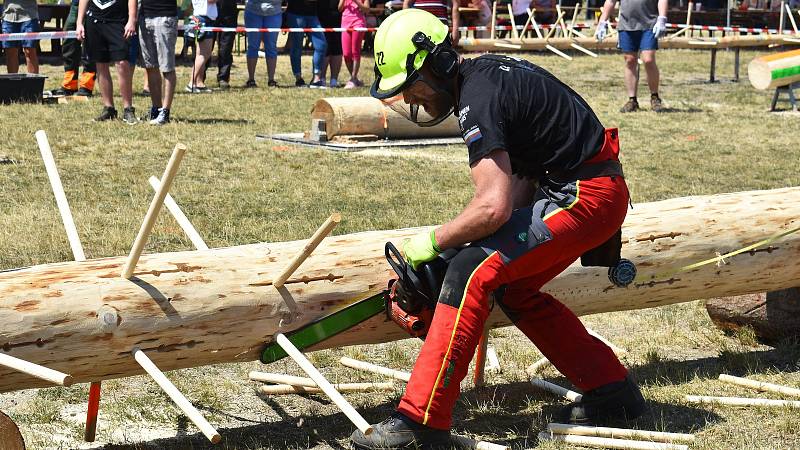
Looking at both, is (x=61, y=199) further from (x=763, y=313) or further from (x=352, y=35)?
(x=352, y=35)

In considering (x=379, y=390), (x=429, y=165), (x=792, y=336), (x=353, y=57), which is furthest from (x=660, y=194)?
(x=353, y=57)

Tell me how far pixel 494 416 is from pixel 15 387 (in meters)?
1.97

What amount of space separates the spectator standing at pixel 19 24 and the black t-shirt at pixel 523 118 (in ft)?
38.6

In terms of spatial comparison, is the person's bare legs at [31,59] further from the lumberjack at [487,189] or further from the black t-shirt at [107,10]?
the lumberjack at [487,189]

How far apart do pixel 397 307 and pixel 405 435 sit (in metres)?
0.53

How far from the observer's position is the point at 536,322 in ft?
14.8

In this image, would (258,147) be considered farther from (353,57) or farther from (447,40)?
(447,40)

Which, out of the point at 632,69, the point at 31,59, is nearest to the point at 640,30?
the point at 632,69

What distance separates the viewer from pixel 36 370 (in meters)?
3.52

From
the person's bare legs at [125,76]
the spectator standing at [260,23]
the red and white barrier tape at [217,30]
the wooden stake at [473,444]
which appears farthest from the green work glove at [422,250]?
the spectator standing at [260,23]

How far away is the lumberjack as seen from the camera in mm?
4004

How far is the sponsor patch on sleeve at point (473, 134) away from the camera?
3.96 metres

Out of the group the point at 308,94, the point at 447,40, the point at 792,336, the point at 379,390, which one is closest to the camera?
the point at 447,40

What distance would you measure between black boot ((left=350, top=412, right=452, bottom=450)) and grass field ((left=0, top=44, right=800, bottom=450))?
15.0 inches
